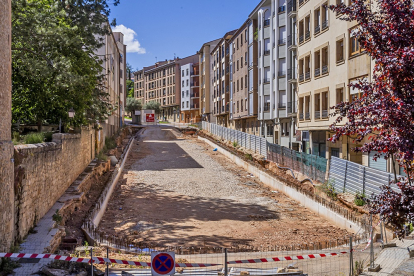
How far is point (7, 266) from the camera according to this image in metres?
8.55

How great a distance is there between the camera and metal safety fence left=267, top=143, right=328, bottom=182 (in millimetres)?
21609

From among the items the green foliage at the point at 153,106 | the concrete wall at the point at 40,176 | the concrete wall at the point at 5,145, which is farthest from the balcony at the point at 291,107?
the green foliage at the point at 153,106

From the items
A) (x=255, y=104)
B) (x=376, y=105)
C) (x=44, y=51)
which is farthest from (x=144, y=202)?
(x=255, y=104)

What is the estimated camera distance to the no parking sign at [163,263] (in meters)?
7.11

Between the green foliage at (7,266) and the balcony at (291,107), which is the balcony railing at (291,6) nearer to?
the balcony at (291,107)

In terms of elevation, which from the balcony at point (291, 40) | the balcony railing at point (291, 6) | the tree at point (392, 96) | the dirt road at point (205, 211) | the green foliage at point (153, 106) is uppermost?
the balcony railing at point (291, 6)

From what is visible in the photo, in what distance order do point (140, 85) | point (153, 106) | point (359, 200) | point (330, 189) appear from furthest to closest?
point (140, 85) < point (153, 106) < point (330, 189) < point (359, 200)

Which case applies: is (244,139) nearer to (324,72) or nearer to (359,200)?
(324,72)

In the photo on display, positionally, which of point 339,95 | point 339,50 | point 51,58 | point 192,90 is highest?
point 192,90

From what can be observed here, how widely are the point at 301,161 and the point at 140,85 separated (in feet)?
357

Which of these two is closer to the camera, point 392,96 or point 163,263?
point 392,96

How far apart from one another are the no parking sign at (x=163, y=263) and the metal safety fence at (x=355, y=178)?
10.2 metres

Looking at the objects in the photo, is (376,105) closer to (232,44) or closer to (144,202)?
(144,202)

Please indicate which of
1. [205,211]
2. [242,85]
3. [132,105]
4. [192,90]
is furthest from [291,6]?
[132,105]
